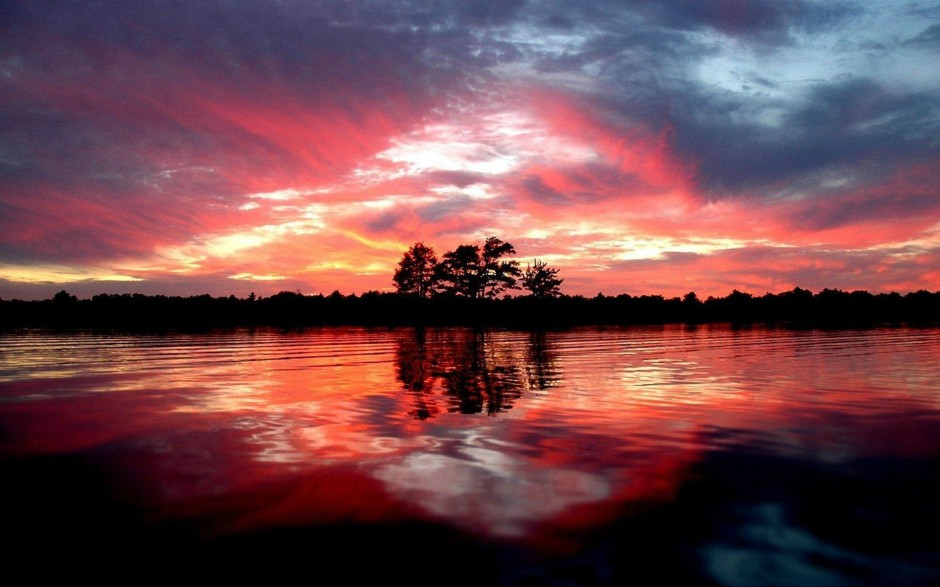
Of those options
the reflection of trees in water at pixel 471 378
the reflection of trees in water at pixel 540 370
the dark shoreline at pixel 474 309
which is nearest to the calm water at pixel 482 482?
the reflection of trees in water at pixel 471 378

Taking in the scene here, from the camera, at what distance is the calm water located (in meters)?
4.61

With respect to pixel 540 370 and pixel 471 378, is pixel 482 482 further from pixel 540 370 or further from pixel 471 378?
pixel 540 370

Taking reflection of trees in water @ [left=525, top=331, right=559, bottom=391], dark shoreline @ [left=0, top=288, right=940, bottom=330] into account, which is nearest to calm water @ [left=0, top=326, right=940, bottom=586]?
reflection of trees in water @ [left=525, top=331, right=559, bottom=391]

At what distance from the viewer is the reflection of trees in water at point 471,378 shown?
12.3 metres

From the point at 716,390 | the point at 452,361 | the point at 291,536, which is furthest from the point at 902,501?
the point at 452,361

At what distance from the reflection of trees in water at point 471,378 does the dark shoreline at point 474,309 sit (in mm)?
50818

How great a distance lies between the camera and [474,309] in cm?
9738

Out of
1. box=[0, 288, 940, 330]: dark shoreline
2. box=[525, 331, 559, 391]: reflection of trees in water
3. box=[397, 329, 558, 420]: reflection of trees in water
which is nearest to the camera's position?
box=[397, 329, 558, 420]: reflection of trees in water

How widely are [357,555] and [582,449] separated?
4.52 m

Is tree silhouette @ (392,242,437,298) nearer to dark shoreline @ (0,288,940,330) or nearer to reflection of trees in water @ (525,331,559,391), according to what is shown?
dark shoreline @ (0,288,940,330)

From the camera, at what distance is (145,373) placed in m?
18.2

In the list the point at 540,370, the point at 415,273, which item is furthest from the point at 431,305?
the point at 540,370

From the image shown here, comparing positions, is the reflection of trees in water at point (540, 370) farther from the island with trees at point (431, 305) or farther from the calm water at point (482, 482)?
the island with trees at point (431, 305)

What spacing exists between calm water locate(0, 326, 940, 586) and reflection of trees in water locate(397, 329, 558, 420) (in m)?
0.19
